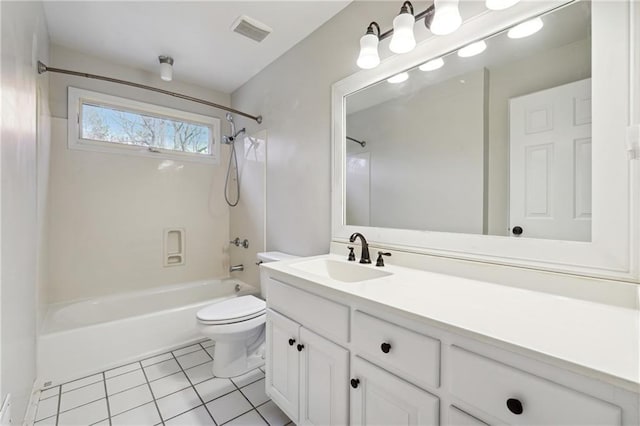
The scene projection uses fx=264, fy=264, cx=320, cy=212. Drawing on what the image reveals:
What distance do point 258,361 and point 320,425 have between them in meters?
0.98

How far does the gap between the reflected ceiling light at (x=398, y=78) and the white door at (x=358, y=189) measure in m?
0.42

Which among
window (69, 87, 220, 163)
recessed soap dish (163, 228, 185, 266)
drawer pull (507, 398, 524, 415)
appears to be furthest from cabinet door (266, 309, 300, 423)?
window (69, 87, 220, 163)

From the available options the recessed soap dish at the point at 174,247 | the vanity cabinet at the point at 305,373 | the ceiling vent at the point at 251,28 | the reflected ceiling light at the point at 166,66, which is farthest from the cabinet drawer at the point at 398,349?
the reflected ceiling light at the point at 166,66

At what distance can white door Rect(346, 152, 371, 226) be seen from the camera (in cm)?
164

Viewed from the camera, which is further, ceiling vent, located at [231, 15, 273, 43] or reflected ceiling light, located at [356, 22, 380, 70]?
ceiling vent, located at [231, 15, 273, 43]

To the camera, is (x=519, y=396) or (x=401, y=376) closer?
(x=519, y=396)

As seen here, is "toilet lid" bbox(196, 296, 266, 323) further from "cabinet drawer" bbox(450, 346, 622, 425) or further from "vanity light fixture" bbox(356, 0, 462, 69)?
"vanity light fixture" bbox(356, 0, 462, 69)

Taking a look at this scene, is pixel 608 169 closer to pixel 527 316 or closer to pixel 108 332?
pixel 527 316

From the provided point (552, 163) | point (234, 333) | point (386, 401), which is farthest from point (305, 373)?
point (552, 163)

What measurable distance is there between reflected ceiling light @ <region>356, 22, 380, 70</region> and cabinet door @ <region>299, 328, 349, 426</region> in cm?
139

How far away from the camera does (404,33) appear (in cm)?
124

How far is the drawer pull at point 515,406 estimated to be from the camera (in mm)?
593

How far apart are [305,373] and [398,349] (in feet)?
1.78

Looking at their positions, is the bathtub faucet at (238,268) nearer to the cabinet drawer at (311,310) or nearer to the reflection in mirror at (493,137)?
the cabinet drawer at (311,310)
